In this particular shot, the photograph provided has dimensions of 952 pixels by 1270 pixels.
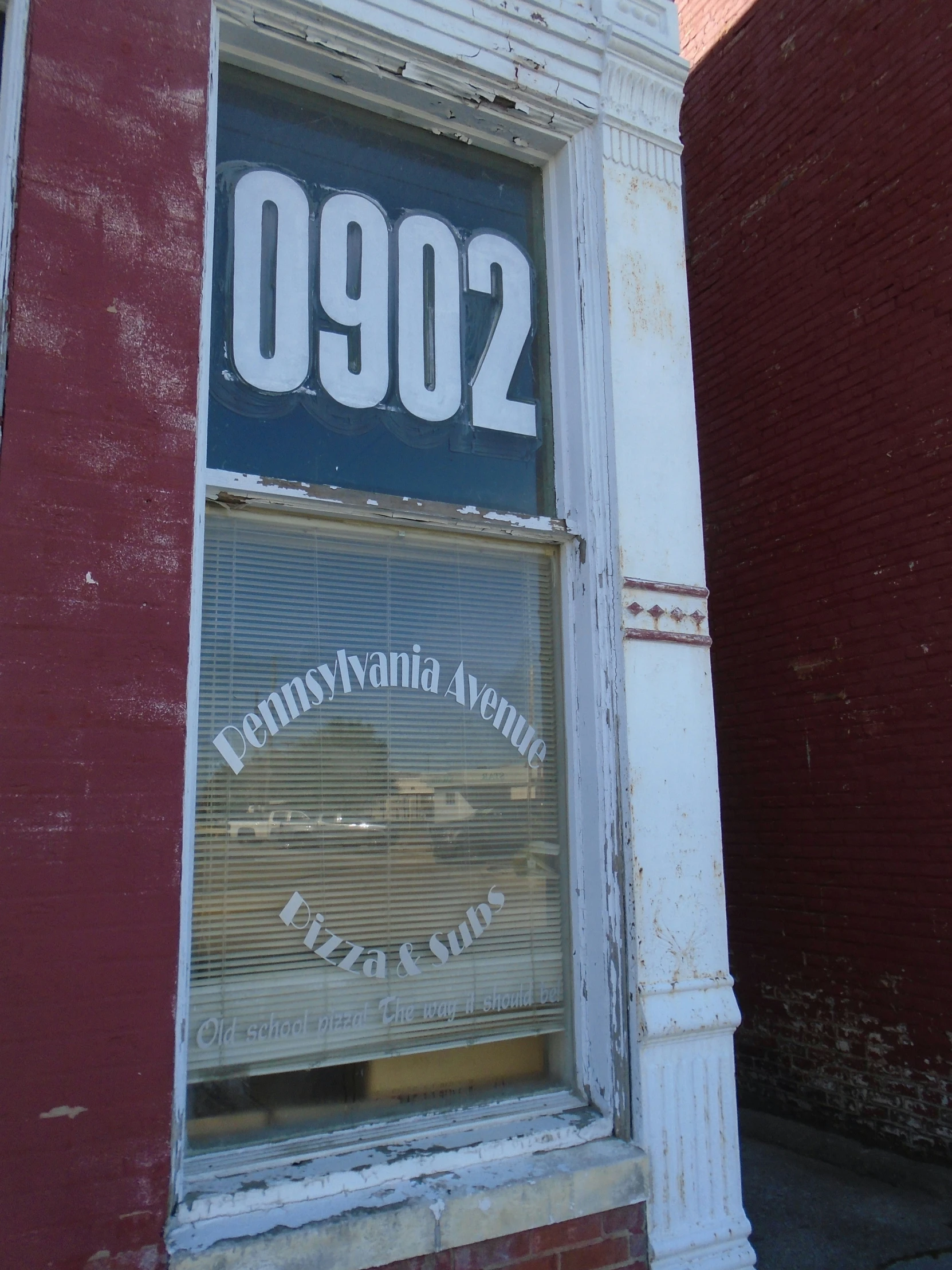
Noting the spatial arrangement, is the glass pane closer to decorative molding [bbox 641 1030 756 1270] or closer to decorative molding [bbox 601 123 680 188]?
decorative molding [bbox 641 1030 756 1270]

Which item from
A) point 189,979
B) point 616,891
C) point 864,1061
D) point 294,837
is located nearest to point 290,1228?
point 189,979

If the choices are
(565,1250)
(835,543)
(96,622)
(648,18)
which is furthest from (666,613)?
(835,543)

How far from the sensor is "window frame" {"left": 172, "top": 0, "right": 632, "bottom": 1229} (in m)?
2.98

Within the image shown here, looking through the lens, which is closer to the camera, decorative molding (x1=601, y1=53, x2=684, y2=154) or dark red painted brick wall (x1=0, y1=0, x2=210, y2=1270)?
dark red painted brick wall (x1=0, y1=0, x2=210, y2=1270)

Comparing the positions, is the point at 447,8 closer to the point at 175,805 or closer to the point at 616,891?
the point at 175,805

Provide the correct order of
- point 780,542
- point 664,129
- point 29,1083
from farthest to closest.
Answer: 1. point 780,542
2. point 664,129
3. point 29,1083

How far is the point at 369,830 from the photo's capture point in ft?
10.5

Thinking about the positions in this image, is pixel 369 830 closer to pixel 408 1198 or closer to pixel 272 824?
pixel 272 824

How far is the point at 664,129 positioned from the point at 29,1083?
4.03 m

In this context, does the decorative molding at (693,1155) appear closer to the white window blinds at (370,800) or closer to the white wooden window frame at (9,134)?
the white window blinds at (370,800)

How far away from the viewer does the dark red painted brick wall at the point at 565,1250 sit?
9.38 ft

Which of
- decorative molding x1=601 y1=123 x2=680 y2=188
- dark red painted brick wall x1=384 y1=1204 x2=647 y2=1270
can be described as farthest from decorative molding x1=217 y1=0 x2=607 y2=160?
dark red painted brick wall x1=384 y1=1204 x2=647 y2=1270

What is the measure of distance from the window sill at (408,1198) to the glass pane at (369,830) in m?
0.19

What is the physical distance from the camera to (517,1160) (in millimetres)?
3102
